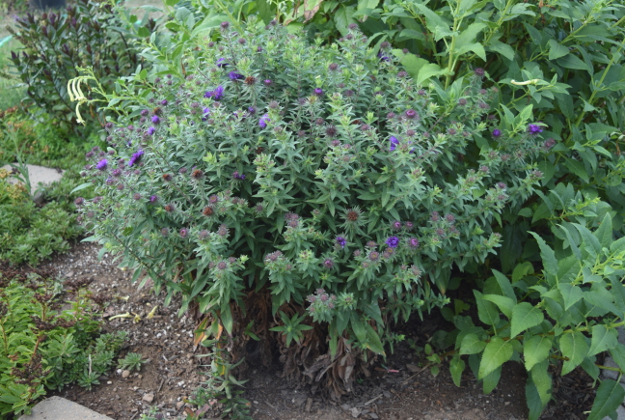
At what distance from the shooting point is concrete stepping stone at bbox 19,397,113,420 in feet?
7.52

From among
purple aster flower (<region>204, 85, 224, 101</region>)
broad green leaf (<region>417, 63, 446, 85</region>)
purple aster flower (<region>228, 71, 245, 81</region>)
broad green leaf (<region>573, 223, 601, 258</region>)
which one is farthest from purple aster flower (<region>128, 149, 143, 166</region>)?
broad green leaf (<region>573, 223, 601, 258</region>)

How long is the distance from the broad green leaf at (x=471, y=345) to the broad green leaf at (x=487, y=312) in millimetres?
90

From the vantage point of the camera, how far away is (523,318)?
2092mm

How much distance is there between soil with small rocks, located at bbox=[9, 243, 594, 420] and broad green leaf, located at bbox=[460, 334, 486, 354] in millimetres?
341

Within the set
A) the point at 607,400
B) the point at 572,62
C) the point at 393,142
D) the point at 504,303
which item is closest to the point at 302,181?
the point at 393,142

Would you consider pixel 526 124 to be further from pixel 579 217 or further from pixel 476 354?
pixel 476 354

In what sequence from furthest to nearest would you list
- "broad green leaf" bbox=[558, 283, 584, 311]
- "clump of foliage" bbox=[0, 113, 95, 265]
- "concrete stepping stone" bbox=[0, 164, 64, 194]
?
"concrete stepping stone" bbox=[0, 164, 64, 194], "clump of foliage" bbox=[0, 113, 95, 265], "broad green leaf" bbox=[558, 283, 584, 311]

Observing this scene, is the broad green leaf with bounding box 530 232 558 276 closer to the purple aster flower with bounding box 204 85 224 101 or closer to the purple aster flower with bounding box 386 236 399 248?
the purple aster flower with bounding box 386 236 399 248

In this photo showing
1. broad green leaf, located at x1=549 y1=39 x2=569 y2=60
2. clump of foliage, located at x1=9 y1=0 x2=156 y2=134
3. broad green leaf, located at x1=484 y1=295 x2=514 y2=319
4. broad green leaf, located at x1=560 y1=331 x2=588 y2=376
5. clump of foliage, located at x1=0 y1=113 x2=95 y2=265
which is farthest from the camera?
clump of foliage, located at x1=9 y1=0 x2=156 y2=134

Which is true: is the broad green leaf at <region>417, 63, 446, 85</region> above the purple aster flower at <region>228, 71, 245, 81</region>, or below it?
below

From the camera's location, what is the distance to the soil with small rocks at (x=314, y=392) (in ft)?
7.98

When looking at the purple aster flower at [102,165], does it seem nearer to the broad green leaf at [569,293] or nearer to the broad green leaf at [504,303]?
the broad green leaf at [504,303]

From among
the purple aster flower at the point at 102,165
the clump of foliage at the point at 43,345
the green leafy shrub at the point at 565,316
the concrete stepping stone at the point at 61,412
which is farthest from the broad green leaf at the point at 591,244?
the clump of foliage at the point at 43,345

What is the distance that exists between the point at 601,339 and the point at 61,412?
2232 millimetres
